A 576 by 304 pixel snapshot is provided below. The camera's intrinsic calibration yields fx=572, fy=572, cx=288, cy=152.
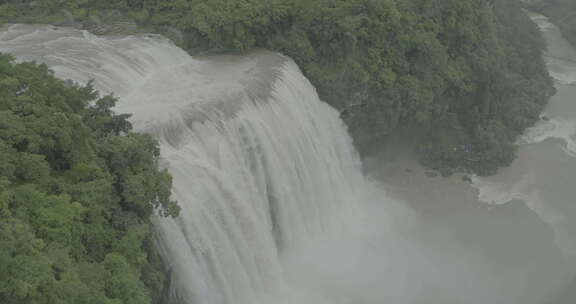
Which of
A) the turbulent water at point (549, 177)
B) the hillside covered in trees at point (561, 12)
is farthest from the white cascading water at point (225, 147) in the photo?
the hillside covered in trees at point (561, 12)

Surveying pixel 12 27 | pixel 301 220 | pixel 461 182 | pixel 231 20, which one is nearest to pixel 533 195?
pixel 461 182

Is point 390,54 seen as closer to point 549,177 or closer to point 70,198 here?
point 549,177

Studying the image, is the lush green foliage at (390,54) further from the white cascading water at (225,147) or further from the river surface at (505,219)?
the river surface at (505,219)

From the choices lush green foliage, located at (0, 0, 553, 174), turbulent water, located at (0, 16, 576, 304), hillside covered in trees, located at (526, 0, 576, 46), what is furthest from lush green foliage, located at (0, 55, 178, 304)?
hillside covered in trees, located at (526, 0, 576, 46)

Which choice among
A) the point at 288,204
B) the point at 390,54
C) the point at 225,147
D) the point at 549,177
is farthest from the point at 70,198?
the point at 549,177

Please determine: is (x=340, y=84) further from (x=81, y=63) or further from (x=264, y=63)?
(x=81, y=63)

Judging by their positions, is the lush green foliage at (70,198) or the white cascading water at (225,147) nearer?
the lush green foliage at (70,198)

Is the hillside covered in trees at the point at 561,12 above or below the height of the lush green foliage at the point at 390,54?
below
